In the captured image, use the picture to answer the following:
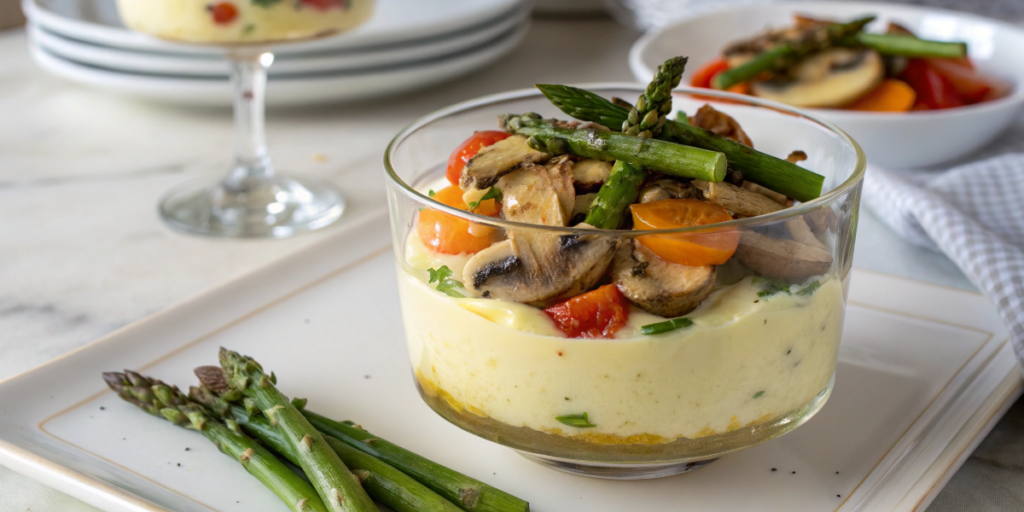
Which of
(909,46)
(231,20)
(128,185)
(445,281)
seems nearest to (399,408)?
(445,281)

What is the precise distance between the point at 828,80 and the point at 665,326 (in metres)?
1.72

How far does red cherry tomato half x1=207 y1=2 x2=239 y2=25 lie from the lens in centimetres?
211

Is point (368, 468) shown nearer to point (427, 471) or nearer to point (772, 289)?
point (427, 471)

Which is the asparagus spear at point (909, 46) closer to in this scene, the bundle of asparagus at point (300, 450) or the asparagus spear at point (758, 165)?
the asparagus spear at point (758, 165)

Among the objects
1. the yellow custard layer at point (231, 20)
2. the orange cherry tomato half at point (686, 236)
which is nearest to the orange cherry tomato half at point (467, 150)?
the orange cherry tomato half at point (686, 236)

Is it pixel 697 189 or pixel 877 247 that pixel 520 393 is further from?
pixel 877 247

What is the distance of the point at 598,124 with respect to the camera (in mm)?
1312

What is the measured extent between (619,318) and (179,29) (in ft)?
5.13

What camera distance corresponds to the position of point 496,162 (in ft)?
3.90

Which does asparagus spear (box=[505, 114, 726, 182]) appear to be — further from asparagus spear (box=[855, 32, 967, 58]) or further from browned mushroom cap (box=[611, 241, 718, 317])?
asparagus spear (box=[855, 32, 967, 58])

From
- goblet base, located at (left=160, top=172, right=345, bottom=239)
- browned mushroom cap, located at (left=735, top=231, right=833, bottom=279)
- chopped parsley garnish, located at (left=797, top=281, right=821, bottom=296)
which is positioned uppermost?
browned mushroom cap, located at (left=735, top=231, right=833, bottom=279)

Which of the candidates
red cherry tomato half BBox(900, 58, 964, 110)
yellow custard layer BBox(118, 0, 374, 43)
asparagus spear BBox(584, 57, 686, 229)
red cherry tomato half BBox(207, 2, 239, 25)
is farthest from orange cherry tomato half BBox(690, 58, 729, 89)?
asparagus spear BBox(584, 57, 686, 229)

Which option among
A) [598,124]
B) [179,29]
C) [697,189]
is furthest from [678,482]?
[179,29]

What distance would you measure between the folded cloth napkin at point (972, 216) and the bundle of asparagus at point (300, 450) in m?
1.05
